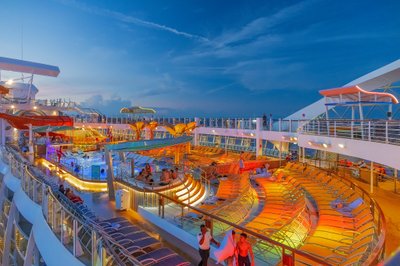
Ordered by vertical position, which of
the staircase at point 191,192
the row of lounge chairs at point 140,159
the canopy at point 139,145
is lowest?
the staircase at point 191,192

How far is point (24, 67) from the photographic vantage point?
66.9 ft

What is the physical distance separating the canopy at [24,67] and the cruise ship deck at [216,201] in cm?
10

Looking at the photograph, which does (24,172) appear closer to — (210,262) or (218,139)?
(210,262)

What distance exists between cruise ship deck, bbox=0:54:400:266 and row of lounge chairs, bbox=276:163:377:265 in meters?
0.04

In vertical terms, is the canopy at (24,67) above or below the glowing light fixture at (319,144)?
above

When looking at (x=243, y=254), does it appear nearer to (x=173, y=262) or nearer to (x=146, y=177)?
(x=173, y=262)

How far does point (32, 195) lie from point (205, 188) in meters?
7.72

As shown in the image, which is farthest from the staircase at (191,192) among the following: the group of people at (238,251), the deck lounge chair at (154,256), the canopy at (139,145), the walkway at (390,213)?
the walkway at (390,213)

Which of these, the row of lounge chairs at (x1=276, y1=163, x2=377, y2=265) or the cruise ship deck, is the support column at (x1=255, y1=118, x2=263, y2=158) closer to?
the cruise ship deck

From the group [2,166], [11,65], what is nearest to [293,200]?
[2,166]

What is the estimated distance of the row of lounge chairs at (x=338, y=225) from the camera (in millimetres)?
5696

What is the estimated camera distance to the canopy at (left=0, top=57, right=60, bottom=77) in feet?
62.6

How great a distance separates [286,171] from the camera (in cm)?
1588

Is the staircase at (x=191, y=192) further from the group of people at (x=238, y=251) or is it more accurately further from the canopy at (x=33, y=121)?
the canopy at (x=33, y=121)
